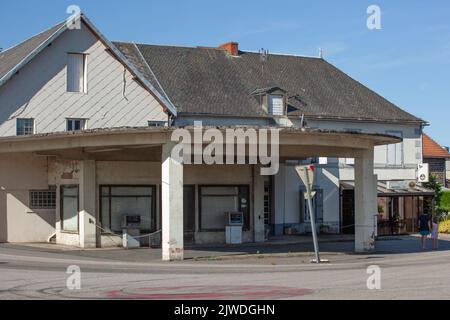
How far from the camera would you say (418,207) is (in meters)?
41.8

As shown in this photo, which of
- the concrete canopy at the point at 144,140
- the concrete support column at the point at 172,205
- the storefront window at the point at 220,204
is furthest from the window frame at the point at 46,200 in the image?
the concrete support column at the point at 172,205

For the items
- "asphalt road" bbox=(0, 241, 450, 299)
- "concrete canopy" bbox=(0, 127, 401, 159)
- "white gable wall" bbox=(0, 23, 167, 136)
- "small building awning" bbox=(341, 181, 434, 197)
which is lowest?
"asphalt road" bbox=(0, 241, 450, 299)

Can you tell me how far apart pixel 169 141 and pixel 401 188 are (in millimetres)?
21195

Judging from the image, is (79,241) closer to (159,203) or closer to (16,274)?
(159,203)

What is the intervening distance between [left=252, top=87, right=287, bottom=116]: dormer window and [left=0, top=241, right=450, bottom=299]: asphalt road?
49.9 feet

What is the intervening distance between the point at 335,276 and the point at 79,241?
14069mm

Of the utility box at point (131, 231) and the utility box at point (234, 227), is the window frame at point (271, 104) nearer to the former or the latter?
the utility box at point (234, 227)

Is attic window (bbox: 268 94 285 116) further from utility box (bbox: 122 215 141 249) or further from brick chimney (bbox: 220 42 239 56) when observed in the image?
utility box (bbox: 122 215 141 249)

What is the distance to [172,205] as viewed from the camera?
945 inches

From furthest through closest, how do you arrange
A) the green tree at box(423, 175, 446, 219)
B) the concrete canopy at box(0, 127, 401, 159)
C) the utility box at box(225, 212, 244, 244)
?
the green tree at box(423, 175, 446, 219), the utility box at box(225, 212, 244, 244), the concrete canopy at box(0, 127, 401, 159)

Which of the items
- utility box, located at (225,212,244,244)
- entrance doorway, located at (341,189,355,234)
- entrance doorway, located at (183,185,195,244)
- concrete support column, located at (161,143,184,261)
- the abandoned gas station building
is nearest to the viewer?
concrete support column, located at (161,143,184,261)

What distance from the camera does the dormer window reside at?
133 ft

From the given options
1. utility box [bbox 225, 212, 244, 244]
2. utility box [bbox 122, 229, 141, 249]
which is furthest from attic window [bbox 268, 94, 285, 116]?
utility box [bbox 122, 229, 141, 249]
